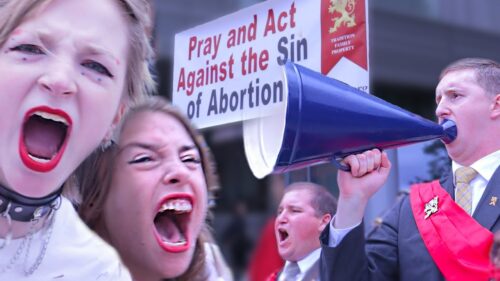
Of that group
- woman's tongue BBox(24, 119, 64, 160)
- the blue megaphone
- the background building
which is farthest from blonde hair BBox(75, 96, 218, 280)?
the background building

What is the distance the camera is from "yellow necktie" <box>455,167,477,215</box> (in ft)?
7.91

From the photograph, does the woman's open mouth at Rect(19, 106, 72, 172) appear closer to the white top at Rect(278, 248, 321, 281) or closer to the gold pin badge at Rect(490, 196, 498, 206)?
Result: the gold pin badge at Rect(490, 196, 498, 206)

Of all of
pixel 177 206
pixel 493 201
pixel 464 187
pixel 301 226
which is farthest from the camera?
pixel 301 226

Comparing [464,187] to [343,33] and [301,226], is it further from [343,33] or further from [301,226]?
[301,226]

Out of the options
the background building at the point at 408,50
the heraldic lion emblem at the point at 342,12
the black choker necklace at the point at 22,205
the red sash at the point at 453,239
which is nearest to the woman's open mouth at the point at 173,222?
the black choker necklace at the point at 22,205

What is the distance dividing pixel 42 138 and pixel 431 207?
1.34m

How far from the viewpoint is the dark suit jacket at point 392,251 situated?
88.7 inches

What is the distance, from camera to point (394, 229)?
256cm

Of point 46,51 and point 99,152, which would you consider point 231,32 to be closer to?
point 99,152

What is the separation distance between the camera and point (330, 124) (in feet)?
6.91

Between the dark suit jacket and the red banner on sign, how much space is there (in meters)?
0.61

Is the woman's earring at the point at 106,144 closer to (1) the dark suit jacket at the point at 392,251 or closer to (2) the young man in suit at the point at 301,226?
(1) the dark suit jacket at the point at 392,251

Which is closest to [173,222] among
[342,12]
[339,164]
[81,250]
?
[81,250]

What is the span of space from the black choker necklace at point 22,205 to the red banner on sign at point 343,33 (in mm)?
1400
